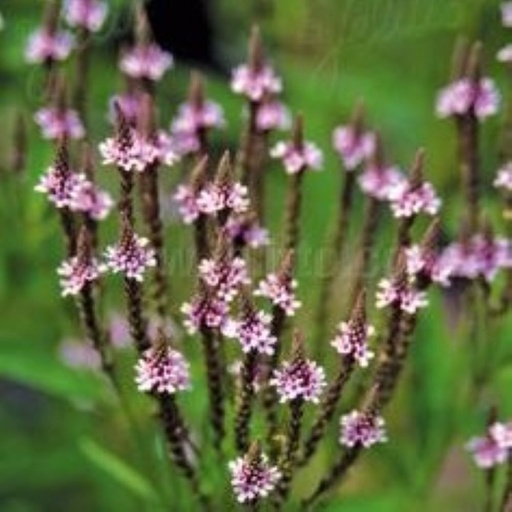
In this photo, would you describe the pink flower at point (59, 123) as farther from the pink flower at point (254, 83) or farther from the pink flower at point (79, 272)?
the pink flower at point (79, 272)

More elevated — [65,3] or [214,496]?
[65,3]

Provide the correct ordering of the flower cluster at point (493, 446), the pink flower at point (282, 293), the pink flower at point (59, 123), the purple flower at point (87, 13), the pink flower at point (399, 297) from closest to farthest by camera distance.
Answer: the pink flower at point (282, 293), the pink flower at point (399, 297), the flower cluster at point (493, 446), the pink flower at point (59, 123), the purple flower at point (87, 13)

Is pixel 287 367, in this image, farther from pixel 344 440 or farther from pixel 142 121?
pixel 142 121

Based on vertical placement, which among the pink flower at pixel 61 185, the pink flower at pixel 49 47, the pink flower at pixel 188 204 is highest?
the pink flower at pixel 49 47

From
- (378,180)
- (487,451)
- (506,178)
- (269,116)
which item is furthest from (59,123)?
(487,451)

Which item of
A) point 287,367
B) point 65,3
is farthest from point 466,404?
point 65,3

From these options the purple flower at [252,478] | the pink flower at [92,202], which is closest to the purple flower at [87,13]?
the pink flower at [92,202]

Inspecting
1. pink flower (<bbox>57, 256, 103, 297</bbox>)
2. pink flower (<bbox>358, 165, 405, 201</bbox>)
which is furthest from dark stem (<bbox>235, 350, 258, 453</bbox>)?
pink flower (<bbox>358, 165, 405, 201</bbox>)

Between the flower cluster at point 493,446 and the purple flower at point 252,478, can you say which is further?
the flower cluster at point 493,446
